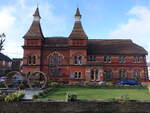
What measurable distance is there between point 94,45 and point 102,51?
11.4 feet

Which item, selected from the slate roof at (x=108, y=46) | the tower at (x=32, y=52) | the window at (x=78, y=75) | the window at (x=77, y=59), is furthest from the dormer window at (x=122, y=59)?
the tower at (x=32, y=52)

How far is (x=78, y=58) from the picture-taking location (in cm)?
4319

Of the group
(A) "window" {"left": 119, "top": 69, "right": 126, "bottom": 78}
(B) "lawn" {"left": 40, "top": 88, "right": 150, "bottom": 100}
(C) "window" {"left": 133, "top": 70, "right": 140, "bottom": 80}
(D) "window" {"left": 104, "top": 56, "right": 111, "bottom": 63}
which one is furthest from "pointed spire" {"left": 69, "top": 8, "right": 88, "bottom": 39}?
(B) "lawn" {"left": 40, "top": 88, "right": 150, "bottom": 100}

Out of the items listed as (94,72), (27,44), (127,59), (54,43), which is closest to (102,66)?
(94,72)

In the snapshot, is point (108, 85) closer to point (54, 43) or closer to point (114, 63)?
point (114, 63)

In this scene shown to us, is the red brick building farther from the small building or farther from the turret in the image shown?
the small building

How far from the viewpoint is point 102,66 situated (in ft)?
137

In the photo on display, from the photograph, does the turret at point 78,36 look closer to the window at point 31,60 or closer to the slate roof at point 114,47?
the slate roof at point 114,47

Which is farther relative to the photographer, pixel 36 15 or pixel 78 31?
pixel 36 15

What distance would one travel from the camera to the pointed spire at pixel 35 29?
43.9m

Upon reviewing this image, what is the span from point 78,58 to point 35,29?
13.2m

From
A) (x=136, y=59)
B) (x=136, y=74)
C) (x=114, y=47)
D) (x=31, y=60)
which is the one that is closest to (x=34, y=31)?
(x=31, y=60)

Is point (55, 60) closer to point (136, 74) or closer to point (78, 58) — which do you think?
point (78, 58)

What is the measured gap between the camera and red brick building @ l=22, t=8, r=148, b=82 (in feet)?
140
